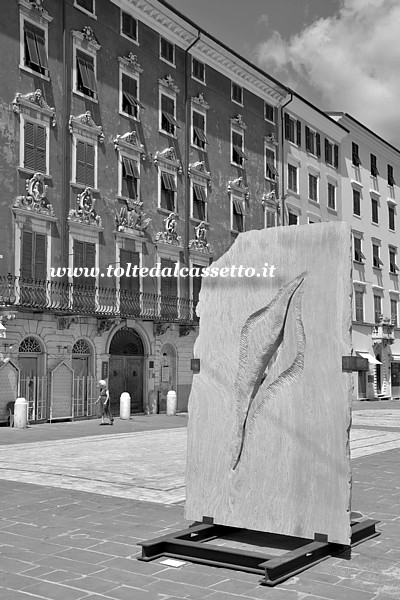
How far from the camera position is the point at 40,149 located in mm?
A: 23797

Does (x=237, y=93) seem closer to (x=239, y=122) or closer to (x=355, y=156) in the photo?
(x=239, y=122)

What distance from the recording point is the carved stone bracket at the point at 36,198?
23.1 meters

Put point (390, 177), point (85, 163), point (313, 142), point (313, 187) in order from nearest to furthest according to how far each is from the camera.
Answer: point (85, 163), point (313, 187), point (313, 142), point (390, 177)

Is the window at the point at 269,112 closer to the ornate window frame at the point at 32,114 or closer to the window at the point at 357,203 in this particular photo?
the window at the point at 357,203

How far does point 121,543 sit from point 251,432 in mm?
1594

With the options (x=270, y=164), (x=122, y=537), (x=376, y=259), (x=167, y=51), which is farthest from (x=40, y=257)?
(x=376, y=259)

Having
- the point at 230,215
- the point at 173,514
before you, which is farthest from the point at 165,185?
the point at 173,514

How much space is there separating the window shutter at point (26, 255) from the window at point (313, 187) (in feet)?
67.7

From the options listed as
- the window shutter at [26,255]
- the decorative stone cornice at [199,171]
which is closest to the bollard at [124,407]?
the window shutter at [26,255]

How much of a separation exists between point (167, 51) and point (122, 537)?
26.2 m

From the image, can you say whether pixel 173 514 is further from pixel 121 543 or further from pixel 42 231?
pixel 42 231

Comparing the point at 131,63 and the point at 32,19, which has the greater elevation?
the point at 131,63

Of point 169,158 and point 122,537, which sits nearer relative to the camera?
point 122,537

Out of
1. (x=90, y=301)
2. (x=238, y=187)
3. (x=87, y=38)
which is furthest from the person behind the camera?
(x=238, y=187)
